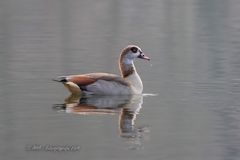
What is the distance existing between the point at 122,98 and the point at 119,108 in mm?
1245

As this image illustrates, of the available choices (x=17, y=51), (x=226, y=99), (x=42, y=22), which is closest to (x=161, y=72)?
(x=226, y=99)

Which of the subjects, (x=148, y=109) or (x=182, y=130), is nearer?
(x=182, y=130)

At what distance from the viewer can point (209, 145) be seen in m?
13.0

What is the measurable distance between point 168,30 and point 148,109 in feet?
50.1

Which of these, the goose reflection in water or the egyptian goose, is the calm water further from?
the egyptian goose

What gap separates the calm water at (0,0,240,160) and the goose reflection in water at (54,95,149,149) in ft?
0.06

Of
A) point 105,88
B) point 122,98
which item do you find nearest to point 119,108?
point 122,98

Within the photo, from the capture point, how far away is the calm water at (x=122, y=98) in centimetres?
1291

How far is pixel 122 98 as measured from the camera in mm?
17547

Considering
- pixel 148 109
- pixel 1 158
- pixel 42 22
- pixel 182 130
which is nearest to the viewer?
pixel 1 158

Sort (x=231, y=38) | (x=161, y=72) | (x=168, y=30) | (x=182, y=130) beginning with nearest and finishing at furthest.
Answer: (x=182, y=130)
(x=161, y=72)
(x=231, y=38)
(x=168, y=30)

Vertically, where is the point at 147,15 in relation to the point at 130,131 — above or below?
below

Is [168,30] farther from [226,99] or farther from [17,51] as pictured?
[226,99]

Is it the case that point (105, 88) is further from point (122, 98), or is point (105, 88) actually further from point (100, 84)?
point (122, 98)
